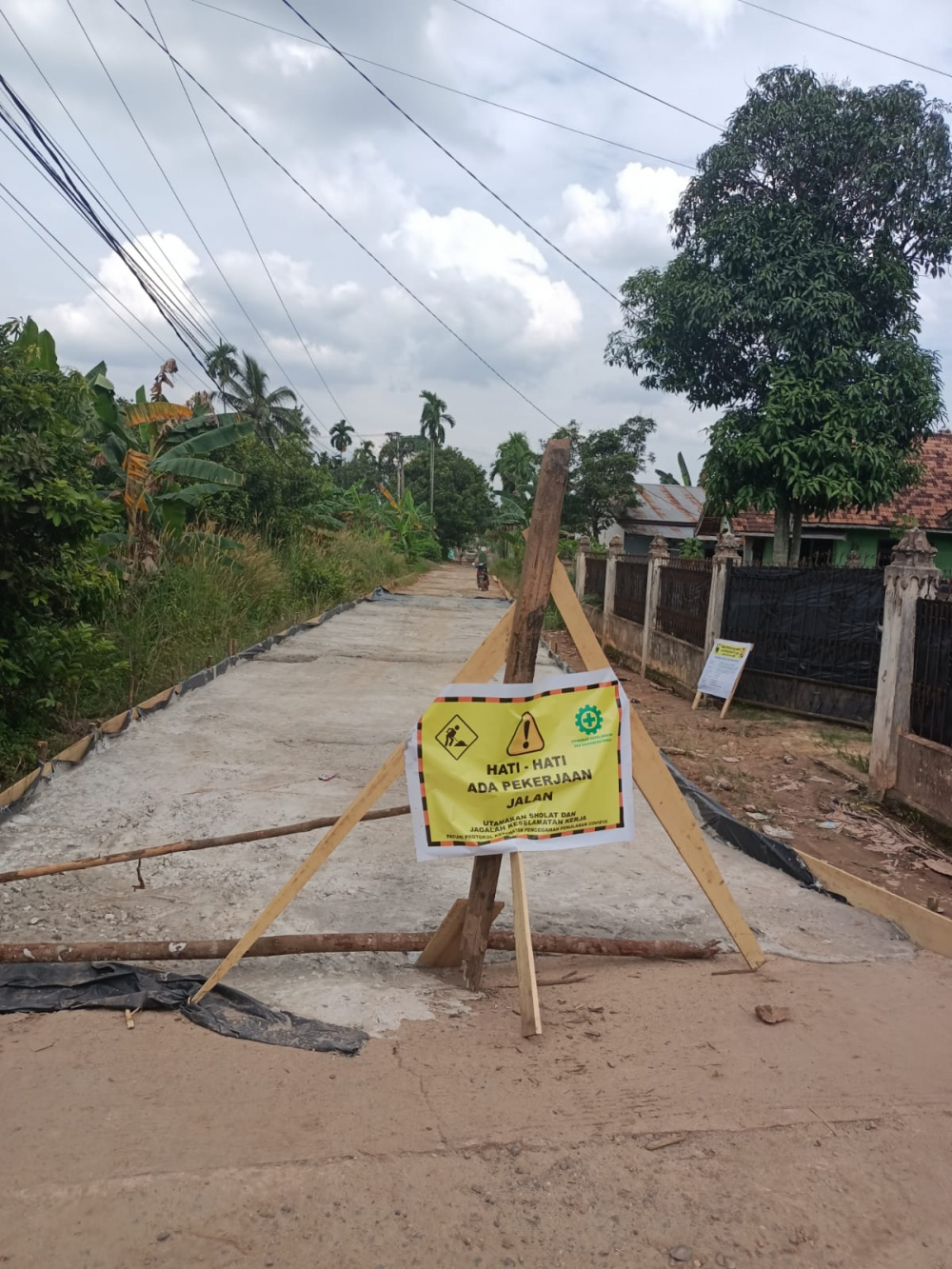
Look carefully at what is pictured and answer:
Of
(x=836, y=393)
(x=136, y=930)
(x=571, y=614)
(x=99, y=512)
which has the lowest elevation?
(x=136, y=930)

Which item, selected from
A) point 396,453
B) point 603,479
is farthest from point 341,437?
point 603,479

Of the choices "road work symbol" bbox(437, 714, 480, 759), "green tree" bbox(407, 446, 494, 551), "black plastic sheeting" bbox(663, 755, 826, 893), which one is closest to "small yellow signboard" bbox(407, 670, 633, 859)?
"road work symbol" bbox(437, 714, 480, 759)

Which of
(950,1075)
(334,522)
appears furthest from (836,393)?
(334,522)

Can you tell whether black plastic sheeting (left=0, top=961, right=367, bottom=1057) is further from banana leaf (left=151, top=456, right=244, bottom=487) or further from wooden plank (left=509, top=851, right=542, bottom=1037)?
banana leaf (left=151, top=456, right=244, bottom=487)

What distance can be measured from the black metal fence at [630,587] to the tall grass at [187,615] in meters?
6.26

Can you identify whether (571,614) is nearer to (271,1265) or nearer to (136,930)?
(271,1265)

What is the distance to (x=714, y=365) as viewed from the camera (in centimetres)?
1594

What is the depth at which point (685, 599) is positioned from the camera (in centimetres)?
1354

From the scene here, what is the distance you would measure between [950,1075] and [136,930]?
342 centimetres

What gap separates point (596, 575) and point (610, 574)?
99.8 inches

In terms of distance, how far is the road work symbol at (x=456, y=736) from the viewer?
11.6 feet

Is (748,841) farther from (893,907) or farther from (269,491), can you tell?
(269,491)

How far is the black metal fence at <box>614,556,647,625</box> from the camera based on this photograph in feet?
53.1

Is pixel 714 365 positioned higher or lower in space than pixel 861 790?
higher
